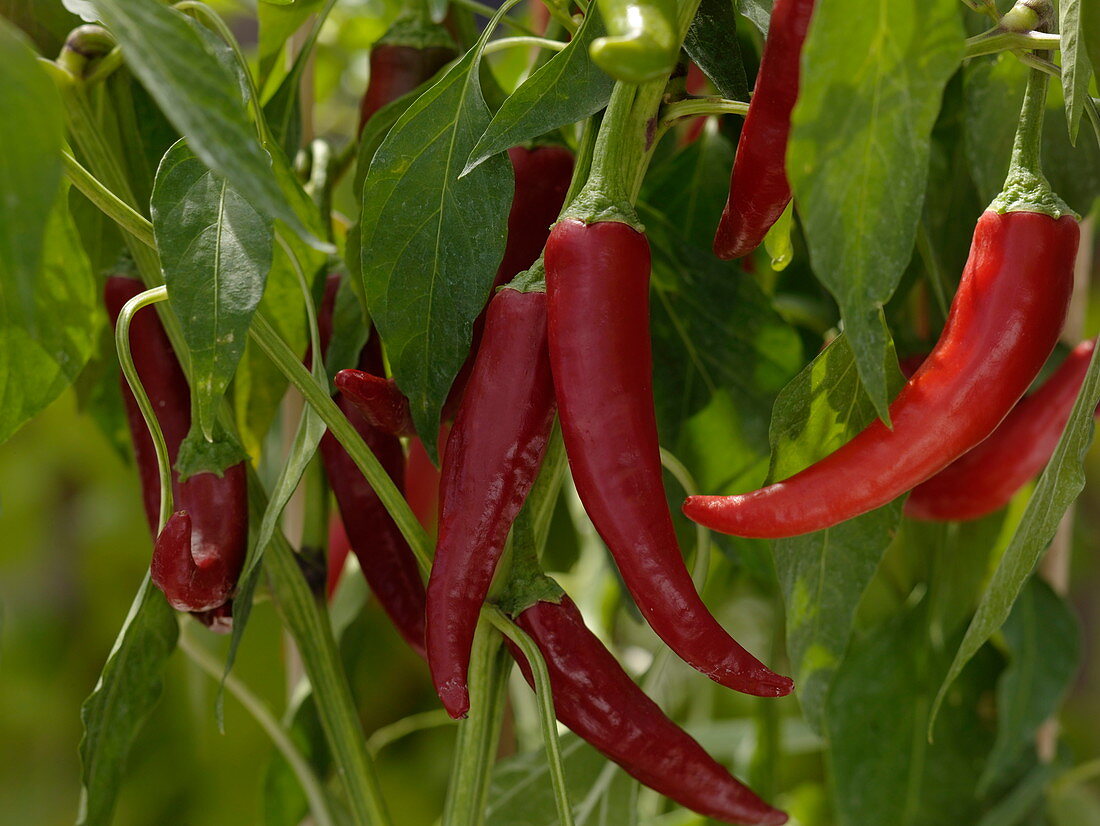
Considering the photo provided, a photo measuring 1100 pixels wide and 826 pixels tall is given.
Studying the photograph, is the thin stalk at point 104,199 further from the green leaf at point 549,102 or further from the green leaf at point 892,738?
the green leaf at point 892,738

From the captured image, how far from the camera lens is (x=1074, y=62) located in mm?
372

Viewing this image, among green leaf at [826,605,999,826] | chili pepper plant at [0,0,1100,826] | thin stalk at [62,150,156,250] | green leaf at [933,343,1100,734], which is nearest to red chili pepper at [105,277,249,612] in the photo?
chili pepper plant at [0,0,1100,826]

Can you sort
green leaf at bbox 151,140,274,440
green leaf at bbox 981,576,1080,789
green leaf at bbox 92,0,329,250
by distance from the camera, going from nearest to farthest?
green leaf at bbox 92,0,329,250 < green leaf at bbox 151,140,274,440 < green leaf at bbox 981,576,1080,789

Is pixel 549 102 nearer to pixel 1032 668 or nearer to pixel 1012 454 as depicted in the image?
pixel 1012 454

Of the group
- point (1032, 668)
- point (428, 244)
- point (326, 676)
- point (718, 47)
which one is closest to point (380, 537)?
point (326, 676)

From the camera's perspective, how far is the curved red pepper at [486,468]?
1.45 ft

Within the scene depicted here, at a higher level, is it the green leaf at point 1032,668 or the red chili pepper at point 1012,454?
the red chili pepper at point 1012,454

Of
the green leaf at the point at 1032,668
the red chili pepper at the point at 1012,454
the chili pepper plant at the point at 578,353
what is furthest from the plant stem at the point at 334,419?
the green leaf at the point at 1032,668

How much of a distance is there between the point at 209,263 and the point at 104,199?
0.23 ft

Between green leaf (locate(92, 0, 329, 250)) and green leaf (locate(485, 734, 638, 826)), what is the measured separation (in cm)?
42

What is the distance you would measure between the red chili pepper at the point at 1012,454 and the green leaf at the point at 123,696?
17.7 inches

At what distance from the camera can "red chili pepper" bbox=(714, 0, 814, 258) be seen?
0.38 m

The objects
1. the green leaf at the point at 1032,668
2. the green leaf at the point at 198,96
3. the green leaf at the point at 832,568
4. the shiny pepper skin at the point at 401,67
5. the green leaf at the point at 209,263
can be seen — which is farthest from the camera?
the green leaf at the point at 1032,668

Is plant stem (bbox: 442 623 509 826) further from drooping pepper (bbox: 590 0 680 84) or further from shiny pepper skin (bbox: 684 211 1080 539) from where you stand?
drooping pepper (bbox: 590 0 680 84)
